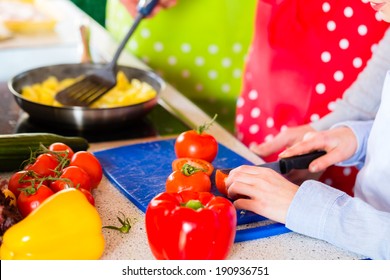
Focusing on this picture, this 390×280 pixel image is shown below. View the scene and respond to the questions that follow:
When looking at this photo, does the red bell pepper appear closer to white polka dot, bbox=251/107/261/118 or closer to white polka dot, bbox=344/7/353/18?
white polka dot, bbox=344/7/353/18

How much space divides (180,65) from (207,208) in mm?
1406

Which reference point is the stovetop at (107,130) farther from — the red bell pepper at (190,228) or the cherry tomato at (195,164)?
the red bell pepper at (190,228)

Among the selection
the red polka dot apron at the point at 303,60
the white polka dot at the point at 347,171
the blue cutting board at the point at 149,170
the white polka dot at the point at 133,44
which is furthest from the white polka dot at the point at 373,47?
the white polka dot at the point at 133,44

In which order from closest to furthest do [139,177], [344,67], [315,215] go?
[315,215], [139,177], [344,67]

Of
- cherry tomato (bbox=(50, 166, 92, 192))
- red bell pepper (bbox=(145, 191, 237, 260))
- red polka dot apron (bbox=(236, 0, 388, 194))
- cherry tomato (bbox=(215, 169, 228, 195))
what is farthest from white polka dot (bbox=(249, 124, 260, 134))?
red bell pepper (bbox=(145, 191, 237, 260))

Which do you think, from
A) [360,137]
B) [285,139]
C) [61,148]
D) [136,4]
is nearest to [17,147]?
[61,148]

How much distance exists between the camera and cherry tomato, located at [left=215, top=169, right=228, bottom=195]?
128cm

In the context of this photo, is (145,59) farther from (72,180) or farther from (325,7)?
(72,180)

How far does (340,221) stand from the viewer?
45.3 inches

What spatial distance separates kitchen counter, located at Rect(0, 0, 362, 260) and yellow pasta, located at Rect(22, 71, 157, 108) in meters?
0.06

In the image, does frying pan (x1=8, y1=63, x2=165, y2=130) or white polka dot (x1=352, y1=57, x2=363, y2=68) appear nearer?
frying pan (x1=8, y1=63, x2=165, y2=130)

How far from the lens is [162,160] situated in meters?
1.48
